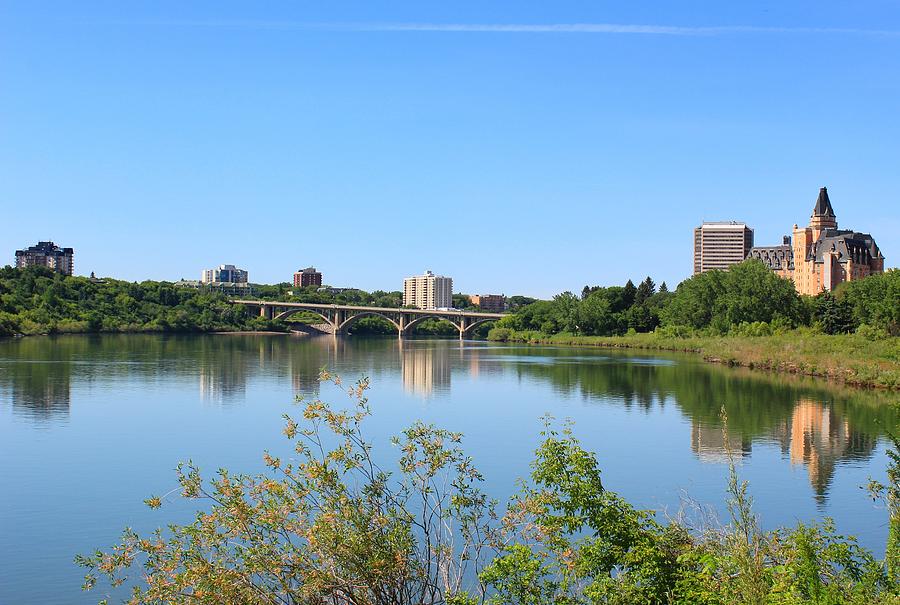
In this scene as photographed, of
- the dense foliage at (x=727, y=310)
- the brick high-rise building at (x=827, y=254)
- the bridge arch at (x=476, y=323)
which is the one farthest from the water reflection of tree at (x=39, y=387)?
the brick high-rise building at (x=827, y=254)

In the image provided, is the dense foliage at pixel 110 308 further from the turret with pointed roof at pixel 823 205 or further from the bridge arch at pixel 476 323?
the turret with pointed roof at pixel 823 205

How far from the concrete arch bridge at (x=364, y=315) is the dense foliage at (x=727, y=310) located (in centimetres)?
906

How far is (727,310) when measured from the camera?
78.9 metres

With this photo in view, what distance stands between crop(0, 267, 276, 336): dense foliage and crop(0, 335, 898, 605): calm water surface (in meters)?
43.4

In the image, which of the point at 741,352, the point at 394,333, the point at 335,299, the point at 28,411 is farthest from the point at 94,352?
the point at 335,299

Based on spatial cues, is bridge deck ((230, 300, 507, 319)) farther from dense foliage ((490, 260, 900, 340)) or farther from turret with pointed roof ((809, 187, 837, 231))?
turret with pointed roof ((809, 187, 837, 231))

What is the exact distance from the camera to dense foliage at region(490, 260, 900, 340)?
65.2 m

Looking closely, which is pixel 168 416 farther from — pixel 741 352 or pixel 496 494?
pixel 741 352

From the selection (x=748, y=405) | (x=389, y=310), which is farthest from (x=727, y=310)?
(x=389, y=310)

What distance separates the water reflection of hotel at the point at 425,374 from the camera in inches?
1618

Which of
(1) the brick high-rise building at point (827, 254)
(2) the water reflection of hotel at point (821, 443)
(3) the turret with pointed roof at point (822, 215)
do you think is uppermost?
(3) the turret with pointed roof at point (822, 215)

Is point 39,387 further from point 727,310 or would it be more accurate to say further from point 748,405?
point 727,310

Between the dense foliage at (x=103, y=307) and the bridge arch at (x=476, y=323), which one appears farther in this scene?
the bridge arch at (x=476, y=323)

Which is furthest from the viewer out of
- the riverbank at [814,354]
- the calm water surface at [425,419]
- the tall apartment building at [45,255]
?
the tall apartment building at [45,255]
